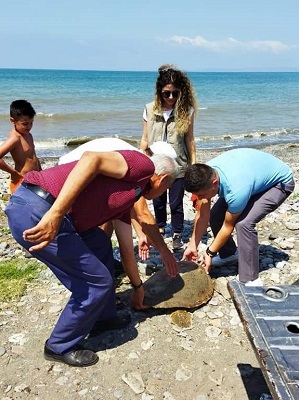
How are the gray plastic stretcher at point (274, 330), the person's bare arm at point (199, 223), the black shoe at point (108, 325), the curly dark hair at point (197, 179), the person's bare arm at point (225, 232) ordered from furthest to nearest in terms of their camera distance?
the person's bare arm at point (199, 223), the person's bare arm at point (225, 232), the black shoe at point (108, 325), the curly dark hair at point (197, 179), the gray plastic stretcher at point (274, 330)

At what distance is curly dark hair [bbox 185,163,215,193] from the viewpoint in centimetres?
354

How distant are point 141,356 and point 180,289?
780 mm

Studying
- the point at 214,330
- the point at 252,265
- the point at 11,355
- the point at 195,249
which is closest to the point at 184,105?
the point at 195,249

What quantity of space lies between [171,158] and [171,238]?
2.56 metres

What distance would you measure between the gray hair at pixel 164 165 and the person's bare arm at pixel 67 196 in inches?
20.6

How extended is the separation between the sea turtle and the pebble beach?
116 millimetres

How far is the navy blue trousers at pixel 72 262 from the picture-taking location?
2860 millimetres

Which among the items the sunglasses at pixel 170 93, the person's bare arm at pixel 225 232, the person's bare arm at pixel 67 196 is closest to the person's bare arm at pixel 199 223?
the person's bare arm at pixel 225 232

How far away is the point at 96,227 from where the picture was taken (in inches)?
126

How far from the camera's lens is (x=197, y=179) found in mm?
3537

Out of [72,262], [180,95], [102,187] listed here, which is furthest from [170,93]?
[72,262]

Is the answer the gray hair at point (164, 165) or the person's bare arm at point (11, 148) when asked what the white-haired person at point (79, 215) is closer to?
the gray hair at point (164, 165)

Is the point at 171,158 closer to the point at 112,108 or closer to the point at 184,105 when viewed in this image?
the point at 184,105

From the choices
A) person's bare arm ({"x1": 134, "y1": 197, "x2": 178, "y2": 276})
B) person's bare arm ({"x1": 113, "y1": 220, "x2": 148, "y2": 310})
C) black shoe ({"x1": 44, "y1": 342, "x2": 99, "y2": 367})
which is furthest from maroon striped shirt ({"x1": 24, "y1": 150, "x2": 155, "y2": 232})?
black shoe ({"x1": 44, "y1": 342, "x2": 99, "y2": 367})
